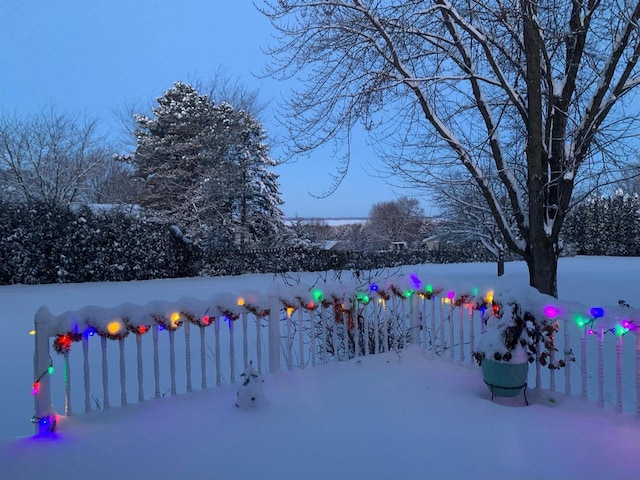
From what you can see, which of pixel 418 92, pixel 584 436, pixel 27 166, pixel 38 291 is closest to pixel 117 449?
pixel 584 436

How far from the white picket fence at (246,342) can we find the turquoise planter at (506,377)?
280mm

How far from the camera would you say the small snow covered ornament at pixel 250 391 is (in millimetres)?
3352

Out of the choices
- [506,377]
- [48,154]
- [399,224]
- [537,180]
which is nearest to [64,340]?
[506,377]

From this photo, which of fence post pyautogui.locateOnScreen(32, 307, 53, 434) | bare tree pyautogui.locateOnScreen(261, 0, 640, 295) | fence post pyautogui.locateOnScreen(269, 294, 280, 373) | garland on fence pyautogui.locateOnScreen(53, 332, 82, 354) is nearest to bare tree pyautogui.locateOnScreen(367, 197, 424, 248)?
bare tree pyautogui.locateOnScreen(261, 0, 640, 295)

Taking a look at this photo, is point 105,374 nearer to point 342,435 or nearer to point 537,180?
point 342,435

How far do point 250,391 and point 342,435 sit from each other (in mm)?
784

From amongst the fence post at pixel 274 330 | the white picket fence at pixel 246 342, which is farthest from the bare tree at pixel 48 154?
the fence post at pixel 274 330

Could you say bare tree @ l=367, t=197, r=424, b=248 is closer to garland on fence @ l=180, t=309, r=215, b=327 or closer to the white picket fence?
the white picket fence

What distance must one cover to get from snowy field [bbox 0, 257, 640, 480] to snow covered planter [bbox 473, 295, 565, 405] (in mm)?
172

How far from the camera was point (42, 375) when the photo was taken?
2998mm

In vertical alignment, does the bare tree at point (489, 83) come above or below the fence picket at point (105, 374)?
A: above

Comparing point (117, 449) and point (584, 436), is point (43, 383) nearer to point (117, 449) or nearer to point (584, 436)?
point (117, 449)

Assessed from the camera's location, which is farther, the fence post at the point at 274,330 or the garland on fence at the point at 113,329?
the fence post at the point at 274,330

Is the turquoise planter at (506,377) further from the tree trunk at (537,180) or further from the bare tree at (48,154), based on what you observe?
the bare tree at (48,154)
